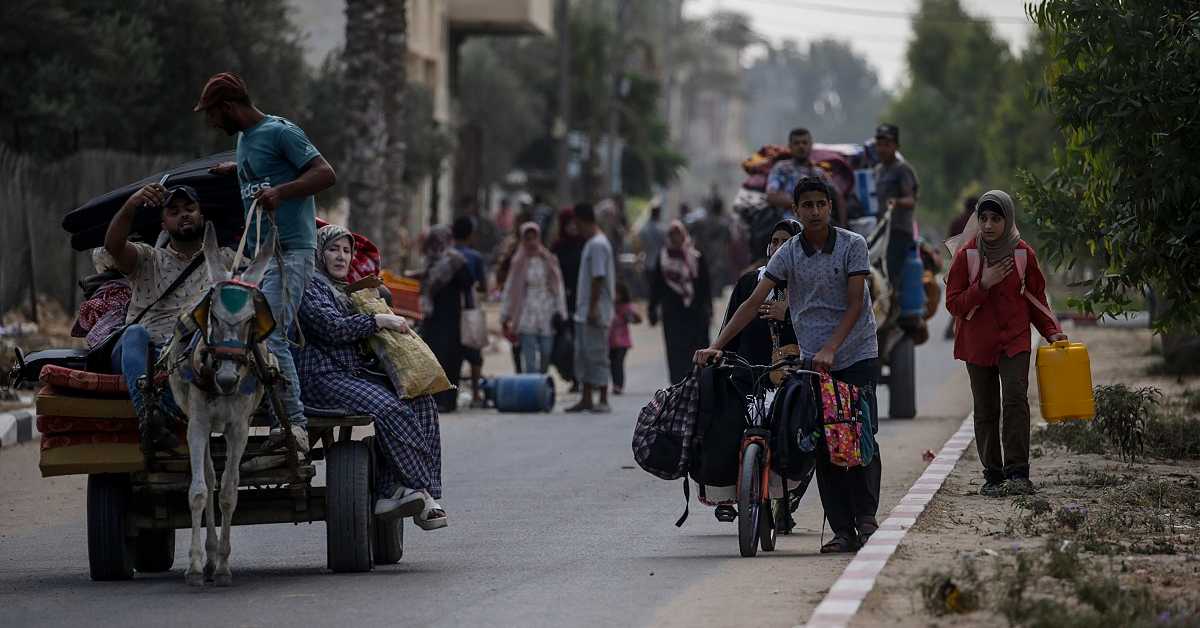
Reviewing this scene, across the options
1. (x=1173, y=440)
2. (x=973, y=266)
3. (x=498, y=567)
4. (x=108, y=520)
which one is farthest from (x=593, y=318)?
(x=108, y=520)

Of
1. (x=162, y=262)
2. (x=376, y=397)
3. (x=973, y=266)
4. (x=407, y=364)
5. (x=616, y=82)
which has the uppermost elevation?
(x=616, y=82)

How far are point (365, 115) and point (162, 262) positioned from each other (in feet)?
55.4

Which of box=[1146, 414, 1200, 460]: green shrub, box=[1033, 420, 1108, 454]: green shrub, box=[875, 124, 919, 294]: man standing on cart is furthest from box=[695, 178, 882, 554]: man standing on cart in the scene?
box=[875, 124, 919, 294]: man standing on cart

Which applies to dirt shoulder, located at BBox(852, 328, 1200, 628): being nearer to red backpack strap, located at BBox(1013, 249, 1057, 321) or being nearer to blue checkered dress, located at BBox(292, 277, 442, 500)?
red backpack strap, located at BBox(1013, 249, 1057, 321)

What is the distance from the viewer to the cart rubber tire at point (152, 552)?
10523 millimetres

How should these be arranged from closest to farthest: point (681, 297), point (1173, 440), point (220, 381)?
point (220, 381) < point (1173, 440) < point (681, 297)

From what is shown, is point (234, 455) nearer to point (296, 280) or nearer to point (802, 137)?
point (296, 280)

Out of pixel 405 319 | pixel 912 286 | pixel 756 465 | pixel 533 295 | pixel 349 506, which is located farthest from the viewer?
pixel 533 295

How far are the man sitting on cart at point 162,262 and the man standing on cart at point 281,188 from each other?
30cm

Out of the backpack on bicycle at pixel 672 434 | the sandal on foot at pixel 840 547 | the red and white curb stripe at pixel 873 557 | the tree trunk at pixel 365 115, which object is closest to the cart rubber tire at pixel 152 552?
the backpack on bicycle at pixel 672 434

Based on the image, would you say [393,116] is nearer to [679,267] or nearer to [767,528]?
[679,267]

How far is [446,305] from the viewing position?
20.9 meters

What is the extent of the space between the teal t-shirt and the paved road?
5.33 ft

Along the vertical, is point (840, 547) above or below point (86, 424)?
below
